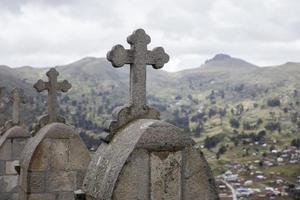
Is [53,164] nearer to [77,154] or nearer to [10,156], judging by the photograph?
[77,154]

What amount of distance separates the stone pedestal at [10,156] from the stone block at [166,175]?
5649 mm

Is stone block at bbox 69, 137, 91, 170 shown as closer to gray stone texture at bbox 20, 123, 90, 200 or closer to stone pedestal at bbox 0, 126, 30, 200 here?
gray stone texture at bbox 20, 123, 90, 200

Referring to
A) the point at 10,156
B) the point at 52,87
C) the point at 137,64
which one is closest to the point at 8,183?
the point at 10,156

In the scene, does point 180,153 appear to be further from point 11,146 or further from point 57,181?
point 11,146

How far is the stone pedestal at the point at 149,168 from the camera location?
403cm

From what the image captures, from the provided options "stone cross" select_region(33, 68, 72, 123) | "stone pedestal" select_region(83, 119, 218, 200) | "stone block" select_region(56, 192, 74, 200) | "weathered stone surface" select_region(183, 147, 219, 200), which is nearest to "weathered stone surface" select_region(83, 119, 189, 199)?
"stone pedestal" select_region(83, 119, 218, 200)

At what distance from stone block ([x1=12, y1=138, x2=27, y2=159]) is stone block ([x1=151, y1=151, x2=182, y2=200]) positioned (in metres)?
5.69

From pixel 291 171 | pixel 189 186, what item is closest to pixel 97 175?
pixel 189 186

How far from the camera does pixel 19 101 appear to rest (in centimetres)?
1051

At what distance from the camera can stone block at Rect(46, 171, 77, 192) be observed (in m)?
6.56

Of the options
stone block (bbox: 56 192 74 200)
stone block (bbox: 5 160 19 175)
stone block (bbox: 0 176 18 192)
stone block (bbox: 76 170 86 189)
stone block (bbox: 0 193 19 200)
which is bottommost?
stone block (bbox: 0 193 19 200)

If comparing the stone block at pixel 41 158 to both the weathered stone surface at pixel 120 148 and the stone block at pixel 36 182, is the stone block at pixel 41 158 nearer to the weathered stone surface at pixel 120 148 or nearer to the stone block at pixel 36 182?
the stone block at pixel 36 182

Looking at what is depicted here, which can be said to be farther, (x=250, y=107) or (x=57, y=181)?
(x=250, y=107)

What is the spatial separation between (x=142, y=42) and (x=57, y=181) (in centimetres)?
259
